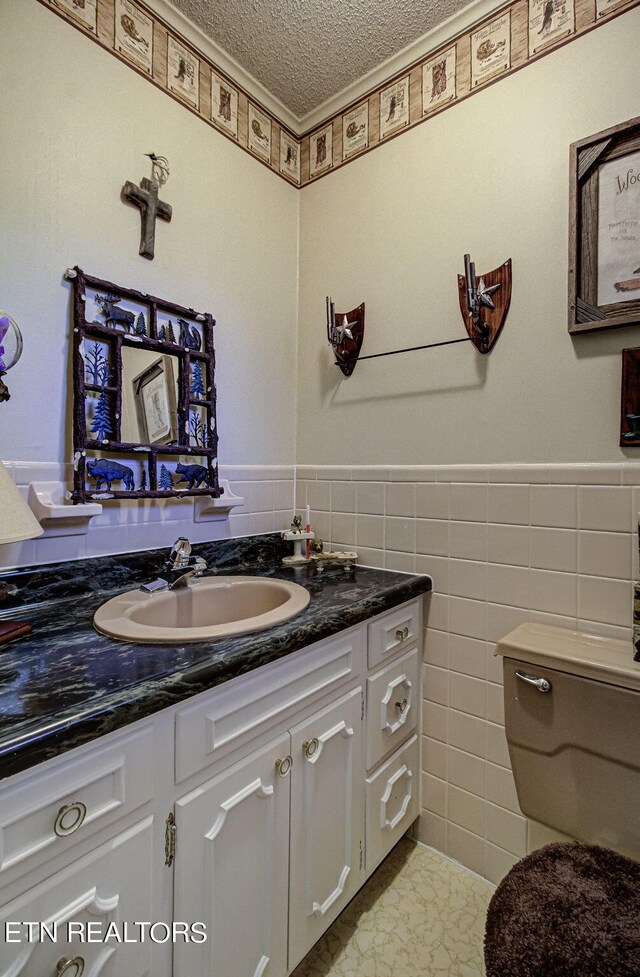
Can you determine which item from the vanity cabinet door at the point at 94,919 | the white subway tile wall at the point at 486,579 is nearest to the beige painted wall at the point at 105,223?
the white subway tile wall at the point at 486,579

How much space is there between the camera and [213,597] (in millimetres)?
1252

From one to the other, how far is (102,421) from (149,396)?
0.53 ft

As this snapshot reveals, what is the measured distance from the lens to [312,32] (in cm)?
138

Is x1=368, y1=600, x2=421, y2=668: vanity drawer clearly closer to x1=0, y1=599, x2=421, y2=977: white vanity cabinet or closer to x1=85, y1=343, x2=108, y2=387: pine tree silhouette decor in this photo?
x1=0, y1=599, x2=421, y2=977: white vanity cabinet

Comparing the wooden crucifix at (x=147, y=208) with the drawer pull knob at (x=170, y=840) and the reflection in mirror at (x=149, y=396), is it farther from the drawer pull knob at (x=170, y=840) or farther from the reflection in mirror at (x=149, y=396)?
the drawer pull knob at (x=170, y=840)

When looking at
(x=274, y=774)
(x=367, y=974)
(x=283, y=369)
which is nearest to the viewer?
(x=274, y=774)

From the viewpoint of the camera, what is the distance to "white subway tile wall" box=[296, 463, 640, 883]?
1.13 meters

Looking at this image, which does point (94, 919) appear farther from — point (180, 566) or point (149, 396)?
point (149, 396)

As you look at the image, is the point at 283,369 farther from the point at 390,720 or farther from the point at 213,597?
the point at 390,720

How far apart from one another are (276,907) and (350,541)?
99cm

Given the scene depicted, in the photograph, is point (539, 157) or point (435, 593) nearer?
point (539, 157)

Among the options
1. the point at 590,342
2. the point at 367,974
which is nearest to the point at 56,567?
the point at 367,974

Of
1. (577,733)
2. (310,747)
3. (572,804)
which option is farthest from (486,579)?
(310,747)

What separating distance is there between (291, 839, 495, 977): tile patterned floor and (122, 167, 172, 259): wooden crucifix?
1.91 meters
